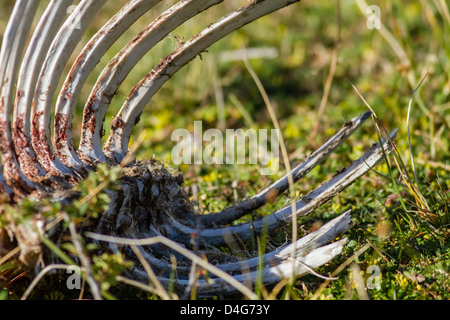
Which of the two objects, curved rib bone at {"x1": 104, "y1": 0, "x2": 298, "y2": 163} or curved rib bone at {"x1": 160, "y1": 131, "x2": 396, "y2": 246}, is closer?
curved rib bone at {"x1": 104, "y1": 0, "x2": 298, "y2": 163}

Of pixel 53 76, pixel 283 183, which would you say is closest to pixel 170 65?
pixel 53 76

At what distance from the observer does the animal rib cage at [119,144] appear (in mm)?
1474

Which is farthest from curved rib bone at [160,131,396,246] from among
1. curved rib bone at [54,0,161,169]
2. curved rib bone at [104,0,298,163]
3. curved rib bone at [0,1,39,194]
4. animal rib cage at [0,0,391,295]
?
curved rib bone at [0,1,39,194]

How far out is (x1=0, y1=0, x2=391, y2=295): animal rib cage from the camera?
4.83 feet

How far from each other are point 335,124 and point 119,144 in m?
2.09

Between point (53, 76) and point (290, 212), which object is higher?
point (53, 76)

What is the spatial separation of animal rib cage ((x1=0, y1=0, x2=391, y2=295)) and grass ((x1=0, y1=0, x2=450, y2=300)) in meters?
0.10

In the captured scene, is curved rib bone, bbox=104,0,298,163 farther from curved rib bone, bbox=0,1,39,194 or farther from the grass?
curved rib bone, bbox=0,1,39,194

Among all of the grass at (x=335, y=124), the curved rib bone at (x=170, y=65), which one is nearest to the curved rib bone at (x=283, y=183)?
the grass at (x=335, y=124)
